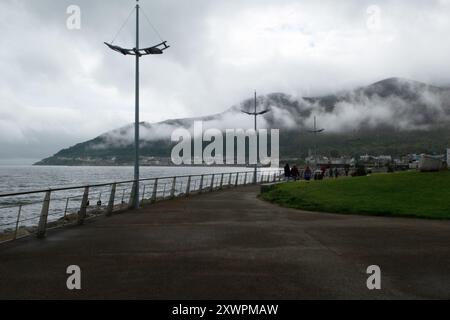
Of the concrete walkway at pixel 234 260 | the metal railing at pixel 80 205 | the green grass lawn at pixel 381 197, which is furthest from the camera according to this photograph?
the green grass lawn at pixel 381 197

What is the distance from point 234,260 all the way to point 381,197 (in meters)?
12.0

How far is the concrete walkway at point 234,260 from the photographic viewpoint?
615cm

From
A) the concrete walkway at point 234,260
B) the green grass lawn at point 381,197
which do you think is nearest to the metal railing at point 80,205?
the concrete walkway at point 234,260

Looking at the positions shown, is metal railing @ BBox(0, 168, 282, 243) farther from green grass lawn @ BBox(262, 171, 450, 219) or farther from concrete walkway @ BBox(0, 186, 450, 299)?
green grass lawn @ BBox(262, 171, 450, 219)

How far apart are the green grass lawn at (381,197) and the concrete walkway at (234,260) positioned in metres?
2.30

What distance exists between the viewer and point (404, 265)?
301 inches

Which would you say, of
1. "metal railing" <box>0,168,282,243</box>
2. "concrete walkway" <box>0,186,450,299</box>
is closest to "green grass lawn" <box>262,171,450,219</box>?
"concrete walkway" <box>0,186,450,299</box>

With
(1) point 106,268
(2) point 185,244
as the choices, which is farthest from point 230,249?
(1) point 106,268

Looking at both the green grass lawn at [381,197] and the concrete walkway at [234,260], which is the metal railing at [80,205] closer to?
the concrete walkway at [234,260]

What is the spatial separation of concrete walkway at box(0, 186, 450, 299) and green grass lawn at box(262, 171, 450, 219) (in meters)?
2.30

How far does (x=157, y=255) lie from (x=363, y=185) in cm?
1558

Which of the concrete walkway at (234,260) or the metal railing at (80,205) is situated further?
the metal railing at (80,205)

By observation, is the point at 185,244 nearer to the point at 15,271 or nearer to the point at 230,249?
the point at 230,249

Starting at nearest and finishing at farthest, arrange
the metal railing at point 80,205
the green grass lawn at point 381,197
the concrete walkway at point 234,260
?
the concrete walkway at point 234,260, the metal railing at point 80,205, the green grass lawn at point 381,197
